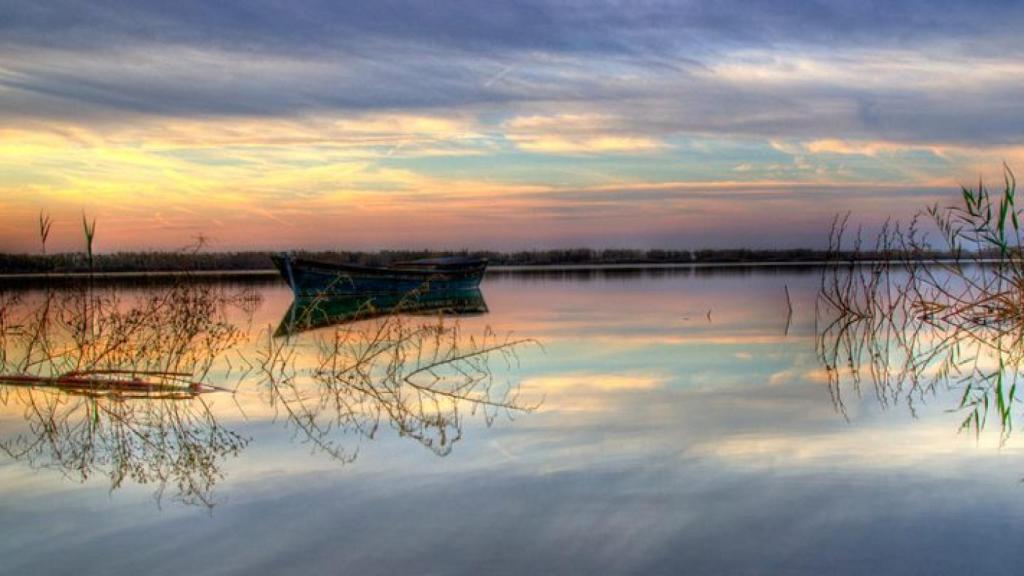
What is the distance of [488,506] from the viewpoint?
16.9 ft

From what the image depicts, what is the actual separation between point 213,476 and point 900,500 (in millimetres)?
3907

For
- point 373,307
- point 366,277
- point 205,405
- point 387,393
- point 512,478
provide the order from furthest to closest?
point 366,277 → point 373,307 → point 387,393 → point 205,405 → point 512,478

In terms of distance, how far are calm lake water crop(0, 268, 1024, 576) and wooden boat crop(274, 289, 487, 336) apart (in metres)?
7.82

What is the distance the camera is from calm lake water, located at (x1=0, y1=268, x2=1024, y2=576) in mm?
4371

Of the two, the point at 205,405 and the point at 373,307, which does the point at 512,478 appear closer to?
the point at 205,405

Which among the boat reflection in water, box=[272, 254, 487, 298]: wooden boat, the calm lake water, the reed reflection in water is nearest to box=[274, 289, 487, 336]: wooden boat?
box=[272, 254, 487, 298]: wooden boat

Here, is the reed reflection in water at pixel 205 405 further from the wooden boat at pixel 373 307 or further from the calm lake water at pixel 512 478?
the wooden boat at pixel 373 307

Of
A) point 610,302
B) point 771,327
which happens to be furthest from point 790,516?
point 610,302

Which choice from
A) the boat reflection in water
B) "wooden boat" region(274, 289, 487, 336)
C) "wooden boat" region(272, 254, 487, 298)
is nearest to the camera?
the boat reflection in water

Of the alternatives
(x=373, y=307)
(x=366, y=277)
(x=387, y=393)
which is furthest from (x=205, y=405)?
(x=366, y=277)

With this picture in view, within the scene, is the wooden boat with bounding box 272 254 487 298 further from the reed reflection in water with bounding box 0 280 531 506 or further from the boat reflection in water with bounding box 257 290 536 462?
the reed reflection in water with bounding box 0 280 531 506

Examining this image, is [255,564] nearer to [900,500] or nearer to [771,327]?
[900,500]

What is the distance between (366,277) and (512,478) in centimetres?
2115

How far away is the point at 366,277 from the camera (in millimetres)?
26547
